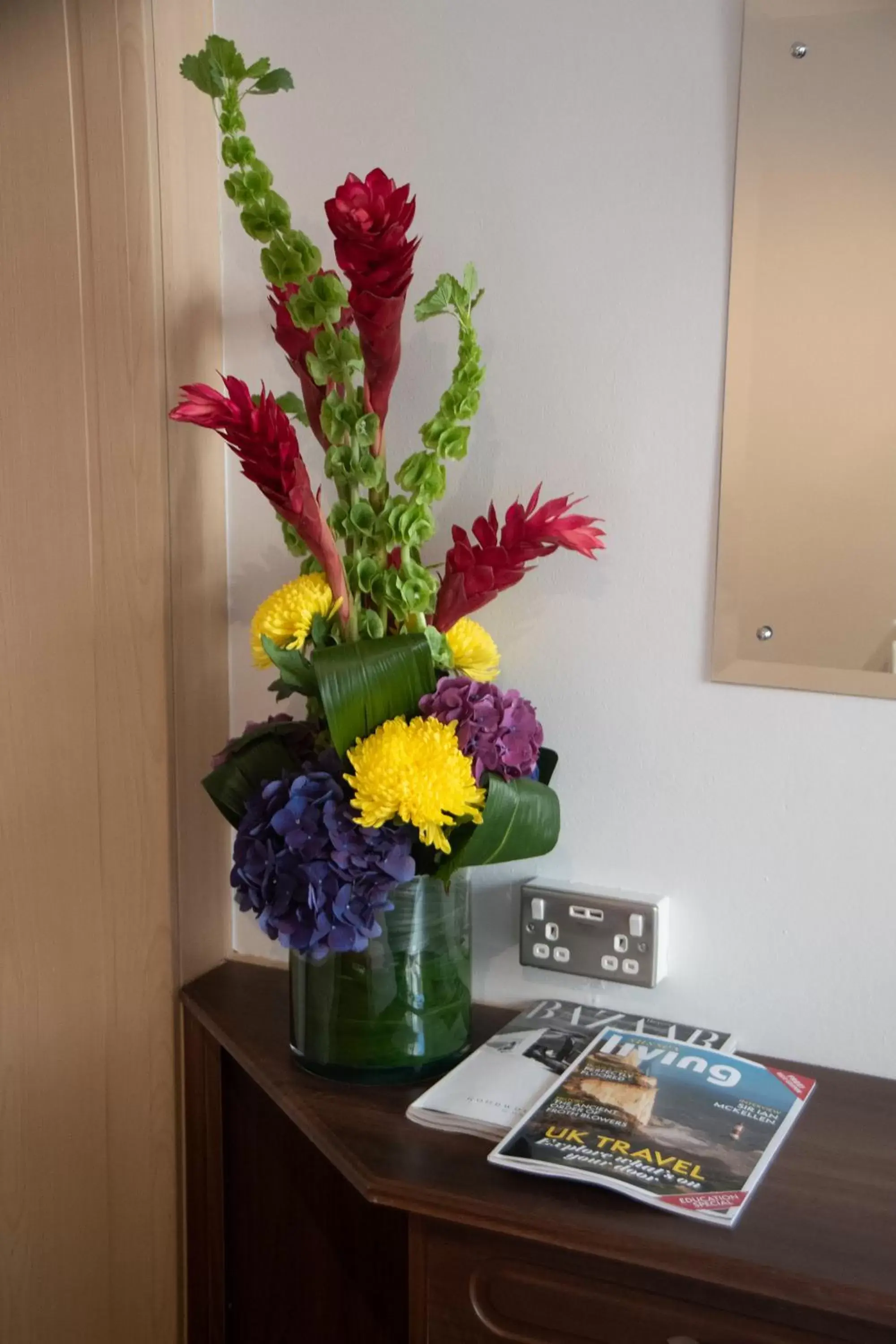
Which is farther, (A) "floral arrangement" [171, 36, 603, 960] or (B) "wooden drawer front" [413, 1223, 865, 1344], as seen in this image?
(A) "floral arrangement" [171, 36, 603, 960]

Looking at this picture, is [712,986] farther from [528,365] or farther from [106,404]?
[106,404]

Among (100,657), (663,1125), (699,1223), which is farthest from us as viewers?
(100,657)

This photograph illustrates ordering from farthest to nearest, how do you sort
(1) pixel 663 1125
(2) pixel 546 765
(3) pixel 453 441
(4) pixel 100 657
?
(4) pixel 100 657
(2) pixel 546 765
(3) pixel 453 441
(1) pixel 663 1125

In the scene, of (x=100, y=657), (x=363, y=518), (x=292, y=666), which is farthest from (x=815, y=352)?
(x=100, y=657)

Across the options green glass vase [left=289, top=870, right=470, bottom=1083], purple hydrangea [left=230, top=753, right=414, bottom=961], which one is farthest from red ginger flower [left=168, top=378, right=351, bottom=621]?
green glass vase [left=289, top=870, right=470, bottom=1083]

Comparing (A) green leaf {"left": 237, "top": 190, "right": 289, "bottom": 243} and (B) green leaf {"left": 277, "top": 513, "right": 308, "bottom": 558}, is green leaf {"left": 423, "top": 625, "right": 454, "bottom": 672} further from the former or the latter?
(A) green leaf {"left": 237, "top": 190, "right": 289, "bottom": 243}

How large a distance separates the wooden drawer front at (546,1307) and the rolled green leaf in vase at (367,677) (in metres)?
0.21

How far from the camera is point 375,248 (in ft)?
3.22

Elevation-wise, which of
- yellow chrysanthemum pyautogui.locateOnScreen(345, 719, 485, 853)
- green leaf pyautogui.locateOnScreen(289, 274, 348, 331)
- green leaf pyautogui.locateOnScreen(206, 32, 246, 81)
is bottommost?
yellow chrysanthemum pyautogui.locateOnScreen(345, 719, 485, 853)

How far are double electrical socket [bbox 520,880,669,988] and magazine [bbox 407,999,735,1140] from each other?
0.05 m

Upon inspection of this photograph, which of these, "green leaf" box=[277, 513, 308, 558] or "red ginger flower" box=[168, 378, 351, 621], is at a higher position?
"red ginger flower" box=[168, 378, 351, 621]

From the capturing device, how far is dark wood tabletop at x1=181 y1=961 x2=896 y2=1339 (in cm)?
86

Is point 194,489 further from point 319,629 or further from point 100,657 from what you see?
point 319,629

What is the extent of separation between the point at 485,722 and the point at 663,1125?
0.37 meters
